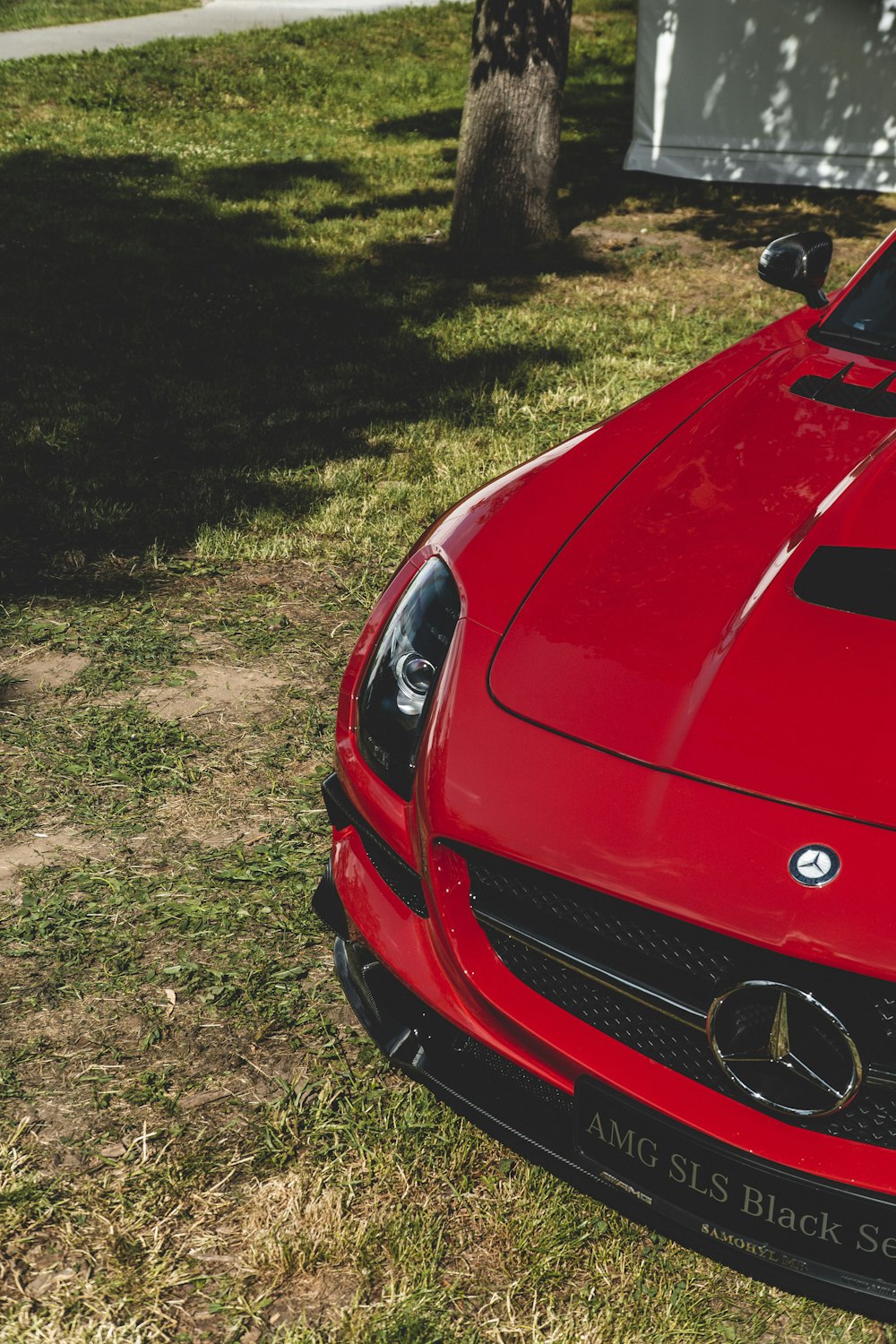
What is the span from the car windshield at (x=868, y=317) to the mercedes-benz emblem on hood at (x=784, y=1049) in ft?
5.86

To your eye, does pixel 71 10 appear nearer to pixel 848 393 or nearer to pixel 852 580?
pixel 848 393

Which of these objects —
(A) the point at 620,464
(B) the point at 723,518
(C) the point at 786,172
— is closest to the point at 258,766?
(A) the point at 620,464

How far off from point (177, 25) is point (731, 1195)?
19014 millimetres

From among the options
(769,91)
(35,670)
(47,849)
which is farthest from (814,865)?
(769,91)

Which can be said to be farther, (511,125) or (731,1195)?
(511,125)

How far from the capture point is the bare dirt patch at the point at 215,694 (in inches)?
135

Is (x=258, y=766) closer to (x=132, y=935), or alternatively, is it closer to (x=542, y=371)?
(x=132, y=935)

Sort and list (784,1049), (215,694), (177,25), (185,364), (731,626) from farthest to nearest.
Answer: (177,25) < (185,364) < (215,694) < (731,626) < (784,1049)

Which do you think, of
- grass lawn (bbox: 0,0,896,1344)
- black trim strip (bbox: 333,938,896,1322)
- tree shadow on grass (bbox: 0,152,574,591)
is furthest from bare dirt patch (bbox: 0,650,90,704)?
black trim strip (bbox: 333,938,896,1322)

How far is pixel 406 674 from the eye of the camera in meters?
2.09

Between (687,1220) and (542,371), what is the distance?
502 centimetres

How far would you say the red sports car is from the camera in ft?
4.98

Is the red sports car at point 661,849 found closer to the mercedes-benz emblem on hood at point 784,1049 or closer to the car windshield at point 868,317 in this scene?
the mercedes-benz emblem on hood at point 784,1049

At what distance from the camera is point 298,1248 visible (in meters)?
1.98
